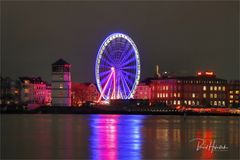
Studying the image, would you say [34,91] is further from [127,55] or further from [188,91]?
[127,55]

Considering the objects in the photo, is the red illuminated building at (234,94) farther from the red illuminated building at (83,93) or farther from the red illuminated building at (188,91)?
the red illuminated building at (83,93)

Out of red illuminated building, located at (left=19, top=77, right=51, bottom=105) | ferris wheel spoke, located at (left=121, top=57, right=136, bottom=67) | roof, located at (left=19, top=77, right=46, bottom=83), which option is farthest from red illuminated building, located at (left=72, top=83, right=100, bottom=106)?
ferris wheel spoke, located at (left=121, top=57, right=136, bottom=67)

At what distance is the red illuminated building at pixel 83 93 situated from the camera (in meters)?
134

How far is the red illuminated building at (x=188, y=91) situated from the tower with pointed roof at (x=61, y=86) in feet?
72.1

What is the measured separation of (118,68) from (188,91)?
54787 mm

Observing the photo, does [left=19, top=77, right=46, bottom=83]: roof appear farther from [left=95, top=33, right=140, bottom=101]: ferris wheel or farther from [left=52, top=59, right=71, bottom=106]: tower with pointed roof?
[left=95, top=33, right=140, bottom=101]: ferris wheel

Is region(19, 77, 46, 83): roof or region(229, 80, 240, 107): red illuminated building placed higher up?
region(19, 77, 46, 83): roof

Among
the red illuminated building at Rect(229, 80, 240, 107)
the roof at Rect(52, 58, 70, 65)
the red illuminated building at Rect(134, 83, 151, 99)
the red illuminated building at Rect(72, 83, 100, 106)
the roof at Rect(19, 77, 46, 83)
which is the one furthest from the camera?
the red illuminated building at Rect(229, 80, 240, 107)

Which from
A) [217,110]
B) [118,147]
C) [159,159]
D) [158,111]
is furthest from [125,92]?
[159,159]

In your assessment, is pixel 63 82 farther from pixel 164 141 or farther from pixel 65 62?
pixel 164 141

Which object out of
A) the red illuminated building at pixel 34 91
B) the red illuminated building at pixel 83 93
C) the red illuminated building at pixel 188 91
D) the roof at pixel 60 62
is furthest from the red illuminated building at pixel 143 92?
the roof at pixel 60 62

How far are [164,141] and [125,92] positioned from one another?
157ft

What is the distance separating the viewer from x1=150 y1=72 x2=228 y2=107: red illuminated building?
131712 millimetres

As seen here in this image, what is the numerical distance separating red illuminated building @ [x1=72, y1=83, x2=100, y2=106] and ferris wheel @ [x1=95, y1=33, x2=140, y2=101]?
151 feet
